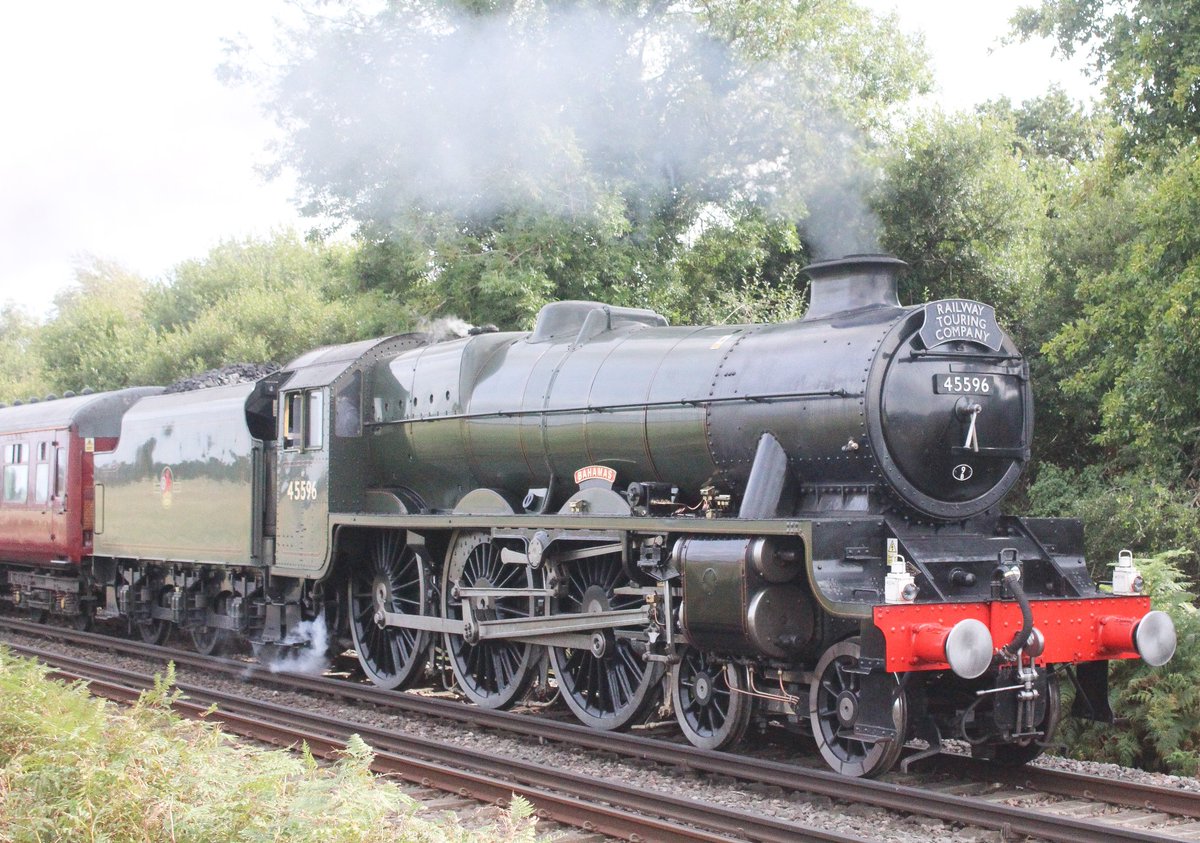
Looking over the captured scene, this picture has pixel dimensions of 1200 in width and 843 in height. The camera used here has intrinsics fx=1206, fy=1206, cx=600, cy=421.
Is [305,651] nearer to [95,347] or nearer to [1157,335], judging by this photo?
[1157,335]

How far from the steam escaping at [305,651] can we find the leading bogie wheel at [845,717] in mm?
6508

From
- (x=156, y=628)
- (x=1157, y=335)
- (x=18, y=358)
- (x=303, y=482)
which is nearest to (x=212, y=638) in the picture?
(x=156, y=628)

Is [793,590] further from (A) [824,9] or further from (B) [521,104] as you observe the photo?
(A) [824,9]

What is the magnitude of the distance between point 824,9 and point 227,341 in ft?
76.4

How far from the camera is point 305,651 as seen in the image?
524 inches

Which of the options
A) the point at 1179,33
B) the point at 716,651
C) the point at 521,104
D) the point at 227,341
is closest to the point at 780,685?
the point at 716,651

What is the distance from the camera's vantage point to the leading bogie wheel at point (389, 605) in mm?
11430

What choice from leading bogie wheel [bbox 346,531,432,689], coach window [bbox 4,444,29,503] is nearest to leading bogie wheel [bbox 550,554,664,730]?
leading bogie wheel [bbox 346,531,432,689]

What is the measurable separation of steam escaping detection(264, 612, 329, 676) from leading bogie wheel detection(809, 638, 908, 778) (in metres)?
6.51

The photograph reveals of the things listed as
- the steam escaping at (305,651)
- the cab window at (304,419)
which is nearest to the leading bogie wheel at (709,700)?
the cab window at (304,419)

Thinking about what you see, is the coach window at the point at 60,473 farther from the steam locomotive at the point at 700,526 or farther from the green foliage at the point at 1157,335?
the green foliage at the point at 1157,335

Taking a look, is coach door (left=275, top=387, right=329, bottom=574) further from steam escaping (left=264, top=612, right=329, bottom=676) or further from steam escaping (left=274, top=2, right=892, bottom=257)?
steam escaping (left=274, top=2, right=892, bottom=257)

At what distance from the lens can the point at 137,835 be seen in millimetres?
4711

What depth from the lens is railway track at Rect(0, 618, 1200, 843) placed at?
6355 mm
